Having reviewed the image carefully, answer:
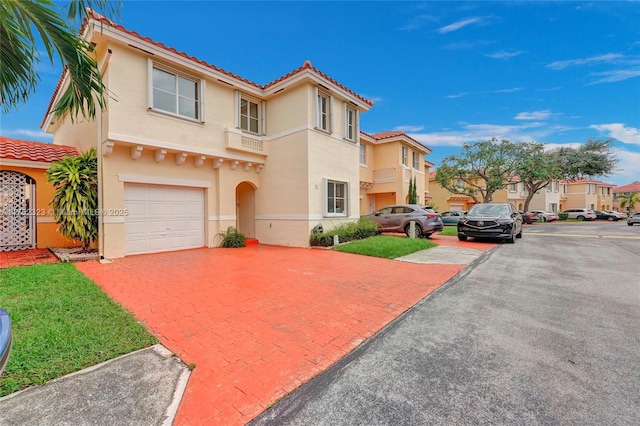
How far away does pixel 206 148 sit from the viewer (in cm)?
1059

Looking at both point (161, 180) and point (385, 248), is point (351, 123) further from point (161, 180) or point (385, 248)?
point (161, 180)

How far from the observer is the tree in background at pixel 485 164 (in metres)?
26.7

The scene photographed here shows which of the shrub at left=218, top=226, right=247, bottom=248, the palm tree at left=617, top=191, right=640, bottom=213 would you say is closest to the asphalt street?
the shrub at left=218, top=226, right=247, bottom=248

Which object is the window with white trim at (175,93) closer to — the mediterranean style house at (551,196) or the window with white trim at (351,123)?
the window with white trim at (351,123)

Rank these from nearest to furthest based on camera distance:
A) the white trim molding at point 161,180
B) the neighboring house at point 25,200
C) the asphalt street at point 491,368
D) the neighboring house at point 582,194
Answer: the asphalt street at point 491,368 → the white trim molding at point 161,180 → the neighboring house at point 25,200 → the neighboring house at point 582,194

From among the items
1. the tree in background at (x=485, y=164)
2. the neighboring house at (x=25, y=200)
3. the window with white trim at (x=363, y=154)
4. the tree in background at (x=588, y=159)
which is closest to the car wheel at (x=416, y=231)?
the window with white trim at (x=363, y=154)

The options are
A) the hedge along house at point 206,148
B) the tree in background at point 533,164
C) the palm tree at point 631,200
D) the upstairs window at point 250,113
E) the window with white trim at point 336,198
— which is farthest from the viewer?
the palm tree at point 631,200

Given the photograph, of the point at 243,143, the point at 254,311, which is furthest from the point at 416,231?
the point at 254,311

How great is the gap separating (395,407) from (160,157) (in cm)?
1021

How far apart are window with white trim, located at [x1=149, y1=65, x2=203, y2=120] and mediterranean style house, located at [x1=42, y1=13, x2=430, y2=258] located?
0.03m

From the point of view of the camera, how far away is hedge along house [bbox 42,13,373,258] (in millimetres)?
8594

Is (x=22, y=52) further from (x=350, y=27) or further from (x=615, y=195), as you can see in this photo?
(x=615, y=195)

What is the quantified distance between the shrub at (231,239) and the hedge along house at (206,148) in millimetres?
340

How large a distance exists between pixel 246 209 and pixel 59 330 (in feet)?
34.5
